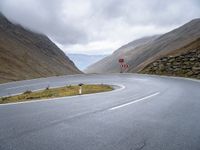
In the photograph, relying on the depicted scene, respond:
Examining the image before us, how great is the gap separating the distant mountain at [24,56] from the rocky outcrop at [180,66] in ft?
105

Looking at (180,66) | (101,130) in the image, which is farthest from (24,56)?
(101,130)

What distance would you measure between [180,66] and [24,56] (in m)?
61.8

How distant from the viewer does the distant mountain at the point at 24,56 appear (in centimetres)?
7941

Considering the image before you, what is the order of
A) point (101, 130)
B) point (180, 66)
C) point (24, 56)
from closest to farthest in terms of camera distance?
point (101, 130) → point (180, 66) → point (24, 56)

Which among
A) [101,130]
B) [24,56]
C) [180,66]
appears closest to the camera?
[101,130]

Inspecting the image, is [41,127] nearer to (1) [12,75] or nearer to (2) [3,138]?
(2) [3,138]

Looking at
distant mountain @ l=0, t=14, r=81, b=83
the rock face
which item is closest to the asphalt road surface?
the rock face

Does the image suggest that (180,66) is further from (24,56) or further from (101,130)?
(24,56)

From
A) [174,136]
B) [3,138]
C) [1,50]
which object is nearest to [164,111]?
[174,136]

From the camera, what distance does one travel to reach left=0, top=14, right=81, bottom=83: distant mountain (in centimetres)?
7941

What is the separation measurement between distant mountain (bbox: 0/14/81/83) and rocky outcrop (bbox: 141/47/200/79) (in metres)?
31.9

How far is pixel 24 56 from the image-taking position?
94.6 metres

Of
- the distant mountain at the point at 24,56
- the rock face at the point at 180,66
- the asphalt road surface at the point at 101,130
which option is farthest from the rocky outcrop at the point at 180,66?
the distant mountain at the point at 24,56

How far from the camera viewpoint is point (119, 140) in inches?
263
